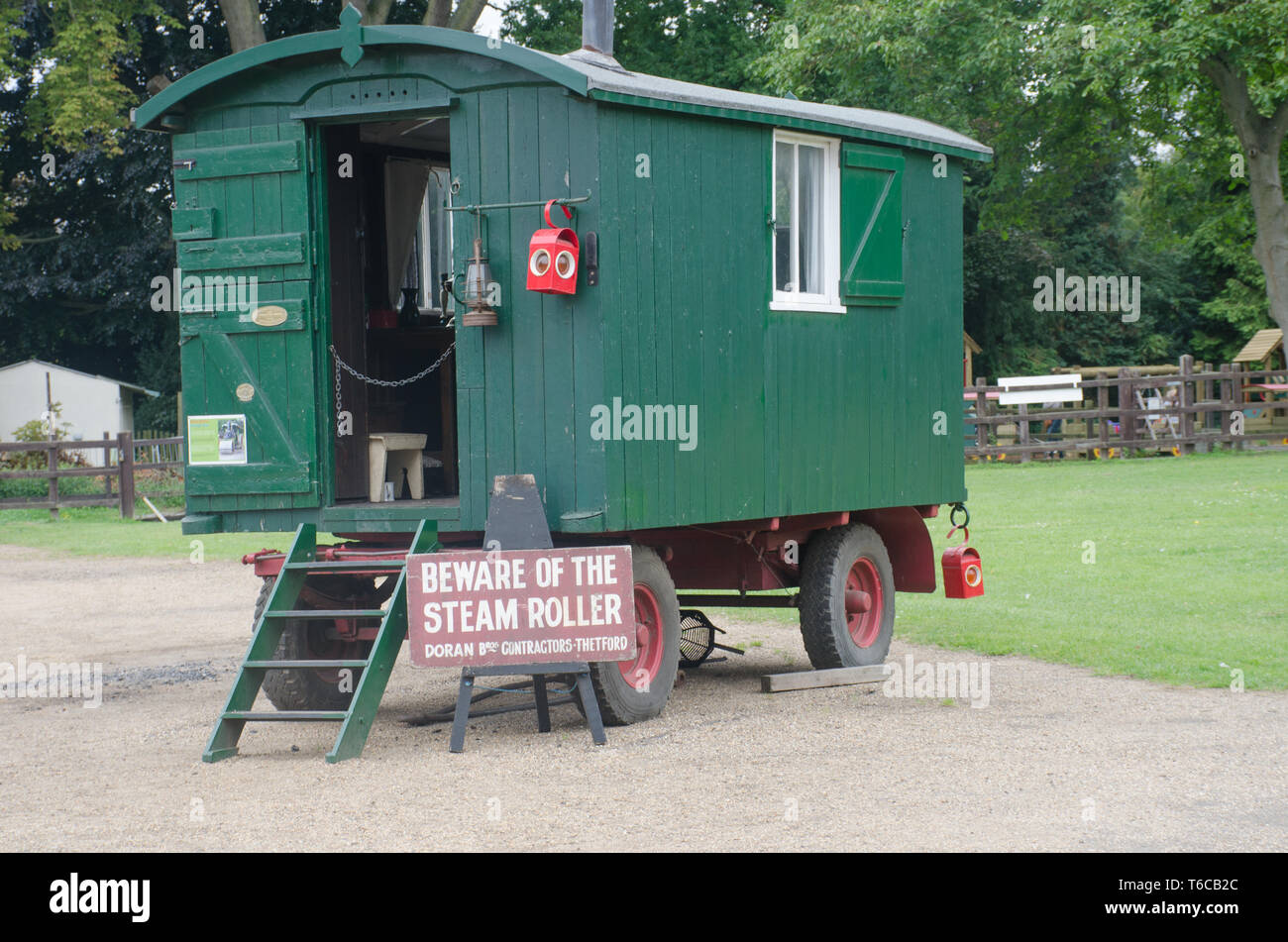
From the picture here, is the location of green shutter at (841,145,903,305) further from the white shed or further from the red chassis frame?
the white shed

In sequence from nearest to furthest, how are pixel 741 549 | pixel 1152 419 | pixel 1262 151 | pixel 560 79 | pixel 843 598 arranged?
pixel 560 79, pixel 741 549, pixel 843 598, pixel 1262 151, pixel 1152 419

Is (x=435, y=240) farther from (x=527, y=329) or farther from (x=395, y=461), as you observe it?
(x=527, y=329)

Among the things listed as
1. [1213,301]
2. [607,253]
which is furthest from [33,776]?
[1213,301]

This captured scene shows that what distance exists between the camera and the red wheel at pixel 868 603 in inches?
444

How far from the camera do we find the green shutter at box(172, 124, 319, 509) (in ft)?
30.8

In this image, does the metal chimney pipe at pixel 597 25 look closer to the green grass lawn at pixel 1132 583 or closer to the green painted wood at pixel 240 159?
the green painted wood at pixel 240 159

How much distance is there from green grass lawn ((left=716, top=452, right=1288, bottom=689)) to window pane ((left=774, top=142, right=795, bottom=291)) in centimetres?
337

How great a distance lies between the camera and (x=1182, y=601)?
13469mm

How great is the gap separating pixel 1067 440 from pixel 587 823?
27.9 m

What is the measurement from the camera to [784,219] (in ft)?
32.9

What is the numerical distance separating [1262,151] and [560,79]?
2280cm

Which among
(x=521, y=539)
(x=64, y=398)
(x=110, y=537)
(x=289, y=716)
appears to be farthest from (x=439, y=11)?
(x=289, y=716)

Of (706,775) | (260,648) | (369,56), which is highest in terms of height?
(369,56)

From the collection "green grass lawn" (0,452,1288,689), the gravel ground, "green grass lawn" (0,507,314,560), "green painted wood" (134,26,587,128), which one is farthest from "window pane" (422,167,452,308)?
"green grass lawn" (0,507,314,560)
